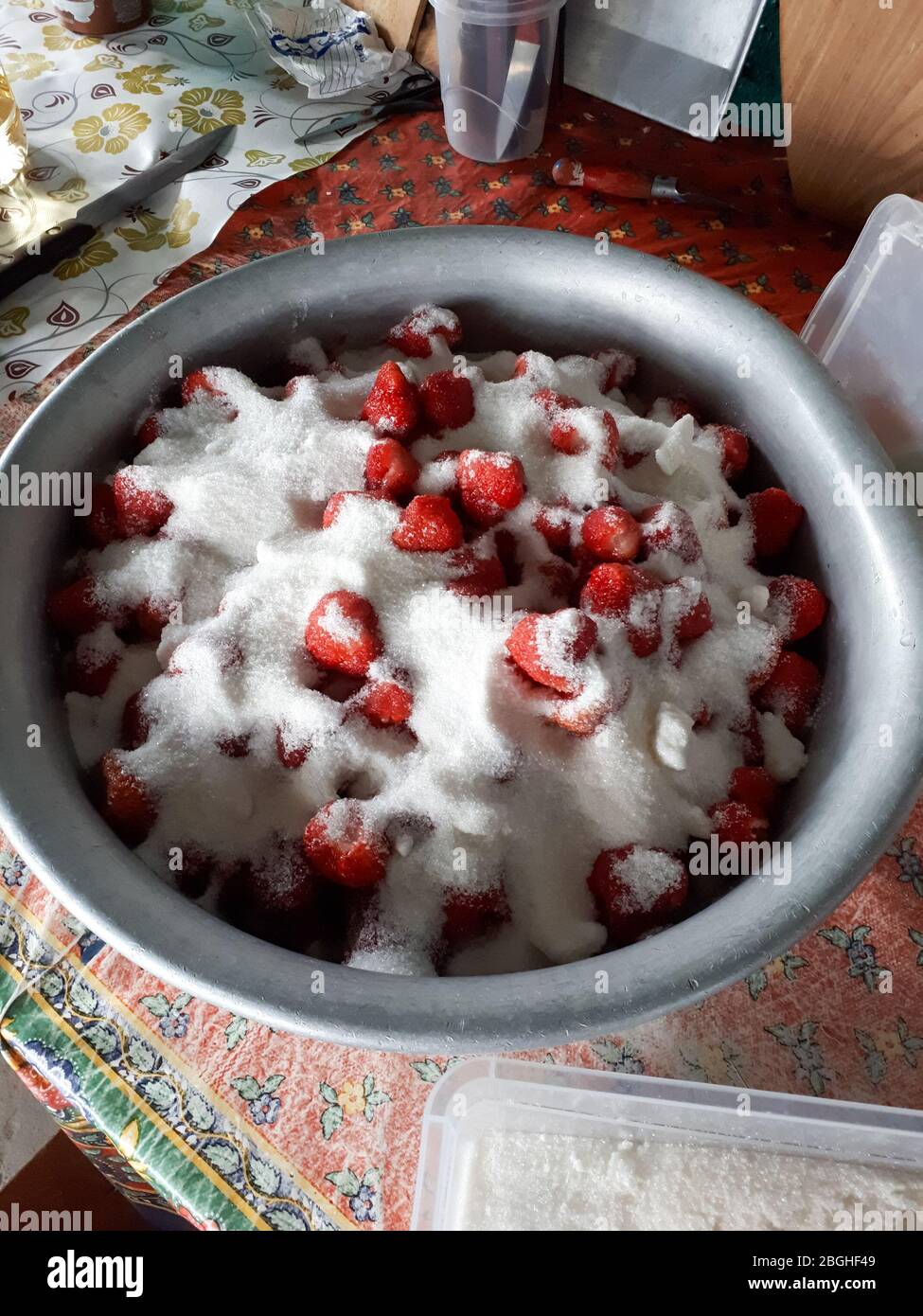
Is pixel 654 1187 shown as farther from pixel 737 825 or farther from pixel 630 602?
pixel 630 602

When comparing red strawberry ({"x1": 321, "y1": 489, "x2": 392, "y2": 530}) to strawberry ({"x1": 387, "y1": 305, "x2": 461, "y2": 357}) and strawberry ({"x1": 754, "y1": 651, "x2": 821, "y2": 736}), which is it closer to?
strawberry ({"x1": 387, "y1": 305, "x2": 461, "y2": 357})

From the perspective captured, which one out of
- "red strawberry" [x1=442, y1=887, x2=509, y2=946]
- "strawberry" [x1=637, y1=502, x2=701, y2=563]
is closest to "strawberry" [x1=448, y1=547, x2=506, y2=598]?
"strawberry" [x1=637, y1=502, x2=701, y2=563]

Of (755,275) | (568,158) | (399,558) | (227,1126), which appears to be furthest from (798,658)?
(568,158)

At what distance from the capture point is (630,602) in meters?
0.77

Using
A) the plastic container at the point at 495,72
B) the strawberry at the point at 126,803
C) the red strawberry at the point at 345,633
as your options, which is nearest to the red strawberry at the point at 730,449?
the red strawberry at the point at 345,633

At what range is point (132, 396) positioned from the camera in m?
0.90

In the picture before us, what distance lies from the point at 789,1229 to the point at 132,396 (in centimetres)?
83

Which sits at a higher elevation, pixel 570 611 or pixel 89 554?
pixel 570 611

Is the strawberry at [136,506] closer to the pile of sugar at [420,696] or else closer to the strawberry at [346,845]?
the pile of sugar at [420,696]

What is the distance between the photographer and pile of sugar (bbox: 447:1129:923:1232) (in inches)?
25.8

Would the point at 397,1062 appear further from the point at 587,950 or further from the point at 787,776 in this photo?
the point at 787,776

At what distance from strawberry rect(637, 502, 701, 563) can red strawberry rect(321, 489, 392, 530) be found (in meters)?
0.22

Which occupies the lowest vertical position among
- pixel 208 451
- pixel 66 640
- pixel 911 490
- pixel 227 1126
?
pixel 227 1126

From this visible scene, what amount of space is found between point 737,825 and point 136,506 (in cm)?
56
